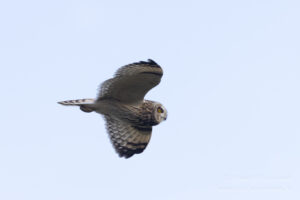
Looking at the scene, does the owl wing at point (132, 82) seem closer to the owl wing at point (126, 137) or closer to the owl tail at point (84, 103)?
the owl tail at point (84, 103)

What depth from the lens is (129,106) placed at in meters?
11.5

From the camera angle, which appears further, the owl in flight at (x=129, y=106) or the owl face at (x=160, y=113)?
the owl face at (x=160, y=113)

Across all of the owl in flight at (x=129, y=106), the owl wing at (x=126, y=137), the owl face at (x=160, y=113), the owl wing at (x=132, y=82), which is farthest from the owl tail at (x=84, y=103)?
the owl face at (x=160, y=113)

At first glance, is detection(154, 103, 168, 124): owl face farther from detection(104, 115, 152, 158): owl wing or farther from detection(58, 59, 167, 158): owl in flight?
detection(104, 115, 152, 158): owl wing

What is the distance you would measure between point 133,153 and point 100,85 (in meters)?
1.69

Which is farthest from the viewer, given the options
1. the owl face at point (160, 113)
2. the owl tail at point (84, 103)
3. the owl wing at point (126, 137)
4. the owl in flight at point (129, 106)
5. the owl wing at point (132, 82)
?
the owl wing at point (126, 137)

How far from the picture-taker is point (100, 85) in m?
11.1

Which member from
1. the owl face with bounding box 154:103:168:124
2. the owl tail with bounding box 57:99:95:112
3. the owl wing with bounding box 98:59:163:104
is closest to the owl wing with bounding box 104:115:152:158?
the owl face with bounding box 154:103:168:124

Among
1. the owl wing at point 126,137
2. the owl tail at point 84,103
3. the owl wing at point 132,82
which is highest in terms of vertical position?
the owl wing at point 132,82

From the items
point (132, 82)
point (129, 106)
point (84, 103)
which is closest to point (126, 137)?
point (129, 106)

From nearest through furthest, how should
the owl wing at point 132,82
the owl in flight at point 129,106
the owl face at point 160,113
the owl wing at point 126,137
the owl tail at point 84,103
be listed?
the owl wing at point 132,82 → the owl in flight at point 129,106 → the owl tail at point 84,103 → the owl face at point 160,113 → the owl wing at point 126,137

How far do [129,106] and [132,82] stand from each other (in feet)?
2.11

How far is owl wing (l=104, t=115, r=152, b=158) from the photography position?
480 inches

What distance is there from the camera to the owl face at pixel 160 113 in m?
11.6
